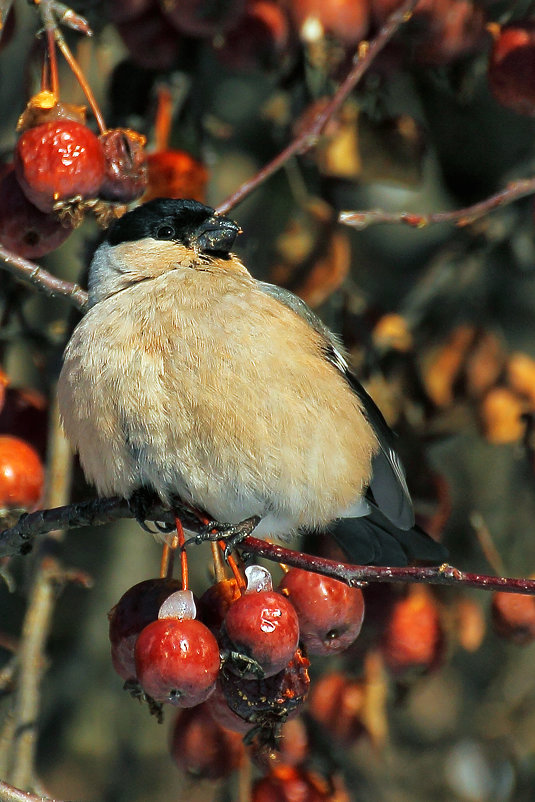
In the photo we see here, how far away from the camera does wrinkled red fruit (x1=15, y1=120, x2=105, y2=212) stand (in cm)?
254

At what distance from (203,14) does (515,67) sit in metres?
0.88

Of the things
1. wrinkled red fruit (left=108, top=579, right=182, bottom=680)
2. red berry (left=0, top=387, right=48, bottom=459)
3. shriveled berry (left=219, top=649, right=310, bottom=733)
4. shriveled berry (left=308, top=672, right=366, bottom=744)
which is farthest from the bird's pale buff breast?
shriveled berry (left=308, top=672, right=366, bottom=744)

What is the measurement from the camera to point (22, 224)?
2.64 metres

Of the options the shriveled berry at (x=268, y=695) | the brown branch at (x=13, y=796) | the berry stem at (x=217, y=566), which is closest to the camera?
the brown branch at (x=13, y=796)

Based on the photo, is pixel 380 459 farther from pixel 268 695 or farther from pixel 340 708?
pixel 268 695

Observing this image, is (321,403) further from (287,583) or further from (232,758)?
(232,758)

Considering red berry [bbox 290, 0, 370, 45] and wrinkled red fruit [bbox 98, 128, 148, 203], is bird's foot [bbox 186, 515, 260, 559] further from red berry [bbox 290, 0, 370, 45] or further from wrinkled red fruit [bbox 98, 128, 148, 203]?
red berry [bbox 290, 0, 370, 45]

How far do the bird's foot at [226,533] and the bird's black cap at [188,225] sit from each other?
0.78 metres

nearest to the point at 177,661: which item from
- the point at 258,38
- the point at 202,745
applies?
the point at 202,745

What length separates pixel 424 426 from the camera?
3639 millimetres

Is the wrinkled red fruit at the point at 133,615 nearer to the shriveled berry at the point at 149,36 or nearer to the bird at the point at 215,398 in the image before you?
the bird at the point at 215,398

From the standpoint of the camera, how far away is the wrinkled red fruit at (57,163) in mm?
2535

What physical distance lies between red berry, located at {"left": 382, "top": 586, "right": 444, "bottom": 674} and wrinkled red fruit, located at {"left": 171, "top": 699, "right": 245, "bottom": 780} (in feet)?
1.73

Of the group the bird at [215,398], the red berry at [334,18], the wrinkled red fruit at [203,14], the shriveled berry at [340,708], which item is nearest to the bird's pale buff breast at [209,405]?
the bird at [215,398]
